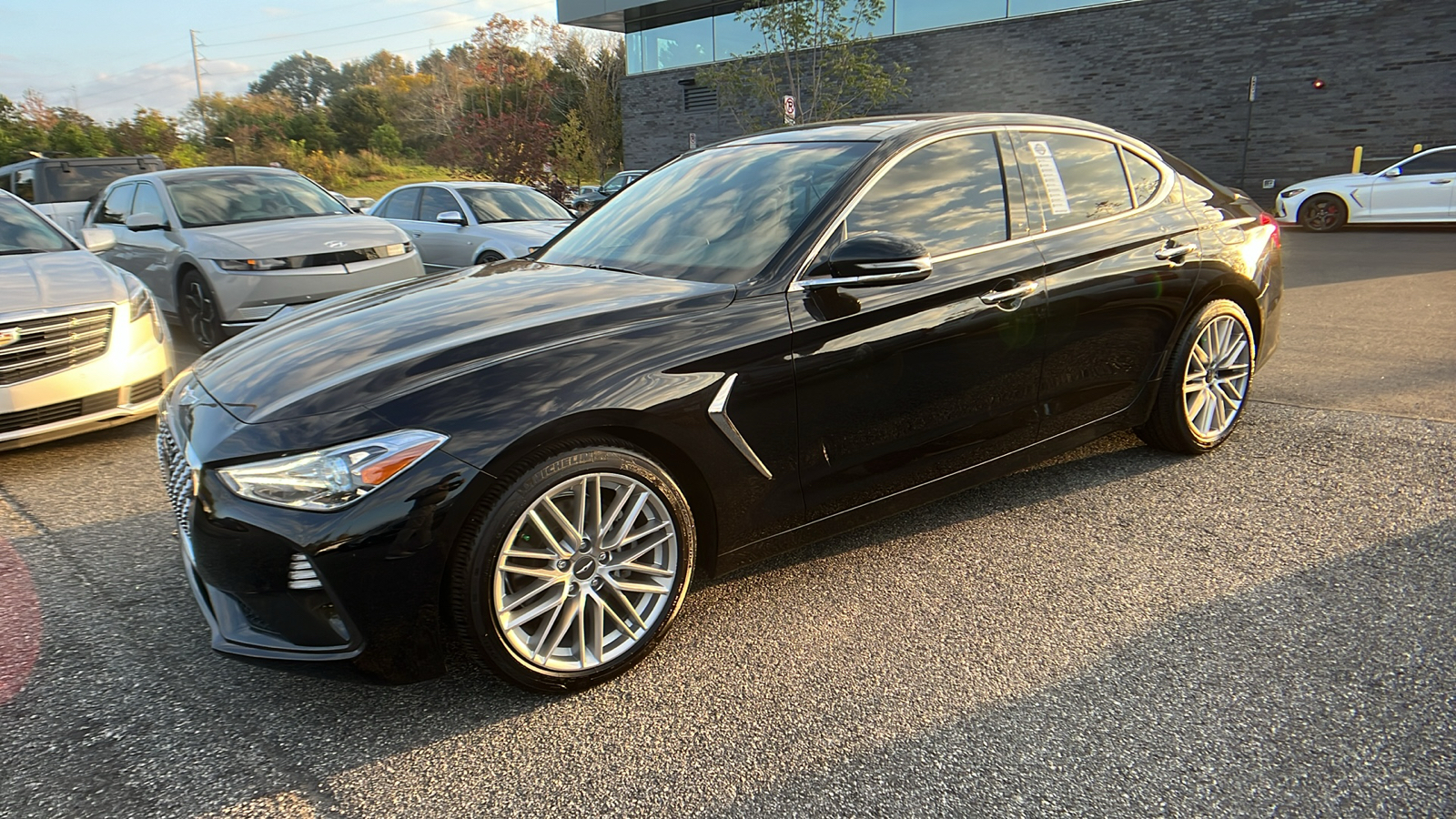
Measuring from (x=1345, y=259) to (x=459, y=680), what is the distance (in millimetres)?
13306

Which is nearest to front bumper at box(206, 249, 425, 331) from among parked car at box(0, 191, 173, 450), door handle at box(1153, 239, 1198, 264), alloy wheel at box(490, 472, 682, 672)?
parked car at box(0, 191, 173, 450)

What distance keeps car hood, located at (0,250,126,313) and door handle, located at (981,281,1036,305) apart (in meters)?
4.77

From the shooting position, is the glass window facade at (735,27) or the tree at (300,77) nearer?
the glass window facade at (735,27)

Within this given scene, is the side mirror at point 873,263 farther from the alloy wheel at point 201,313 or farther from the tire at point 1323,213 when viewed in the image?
the tire at point 1323,213

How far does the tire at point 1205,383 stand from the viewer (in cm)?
411

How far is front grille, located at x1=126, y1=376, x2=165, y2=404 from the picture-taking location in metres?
4.96

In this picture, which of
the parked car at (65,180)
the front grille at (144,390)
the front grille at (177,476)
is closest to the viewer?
the front grille at (177,476)

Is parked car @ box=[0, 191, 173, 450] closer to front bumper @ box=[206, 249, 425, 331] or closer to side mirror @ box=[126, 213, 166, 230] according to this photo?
front bumper @ box=[206, 249, 425, 331]

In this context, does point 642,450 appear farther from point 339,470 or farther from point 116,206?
point 116,206

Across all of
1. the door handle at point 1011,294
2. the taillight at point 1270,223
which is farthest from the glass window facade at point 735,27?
the door handle at point 1011,294

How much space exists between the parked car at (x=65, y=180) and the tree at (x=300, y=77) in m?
95.3

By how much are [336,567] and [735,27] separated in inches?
1151

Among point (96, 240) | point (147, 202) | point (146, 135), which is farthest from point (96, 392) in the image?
point (146, 135)

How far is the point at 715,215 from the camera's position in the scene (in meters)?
3.36
